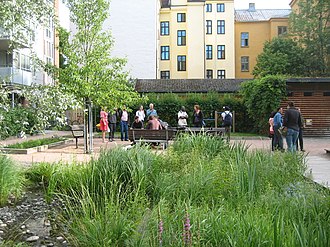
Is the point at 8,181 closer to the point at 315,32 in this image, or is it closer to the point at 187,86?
the point at 187,86

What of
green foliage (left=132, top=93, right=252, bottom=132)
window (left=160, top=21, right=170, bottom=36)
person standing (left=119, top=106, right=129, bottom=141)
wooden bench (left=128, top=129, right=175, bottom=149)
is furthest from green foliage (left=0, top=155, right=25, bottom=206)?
window (left=160, top=21, right=170, bottom=36)

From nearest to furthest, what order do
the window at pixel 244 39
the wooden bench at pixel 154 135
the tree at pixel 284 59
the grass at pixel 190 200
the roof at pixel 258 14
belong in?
the grass at pixel 190 200 < the wooden bench at pixel 154 135 < the tree at pixel 284 59 < the window at pixel 244 39 < the roof at pixel 258 14

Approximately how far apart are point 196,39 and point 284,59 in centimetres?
1712

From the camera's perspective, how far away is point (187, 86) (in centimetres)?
4144

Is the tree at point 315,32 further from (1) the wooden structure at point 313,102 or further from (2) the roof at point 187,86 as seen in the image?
(1) the wooden structure at point 313,102

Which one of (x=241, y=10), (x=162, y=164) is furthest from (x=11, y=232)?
(x=241, y=10)

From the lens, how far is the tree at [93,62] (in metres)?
16.6

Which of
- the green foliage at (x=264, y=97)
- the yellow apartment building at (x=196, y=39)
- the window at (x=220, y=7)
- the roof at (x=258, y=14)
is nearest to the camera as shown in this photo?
the green foliage at (x=264, y=97)

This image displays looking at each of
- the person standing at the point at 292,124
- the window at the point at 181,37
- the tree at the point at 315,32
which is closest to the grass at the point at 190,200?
the person standing at the point at 292,124

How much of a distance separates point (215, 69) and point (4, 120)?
184 ft

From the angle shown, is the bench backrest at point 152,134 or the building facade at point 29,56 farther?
the bench backrest at point 152,134

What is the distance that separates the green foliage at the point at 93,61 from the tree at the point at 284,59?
31.8 m

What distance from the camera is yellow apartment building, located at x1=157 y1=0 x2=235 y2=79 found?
61281 mm

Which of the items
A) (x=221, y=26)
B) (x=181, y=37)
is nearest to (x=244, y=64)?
(x=221, y=26)
